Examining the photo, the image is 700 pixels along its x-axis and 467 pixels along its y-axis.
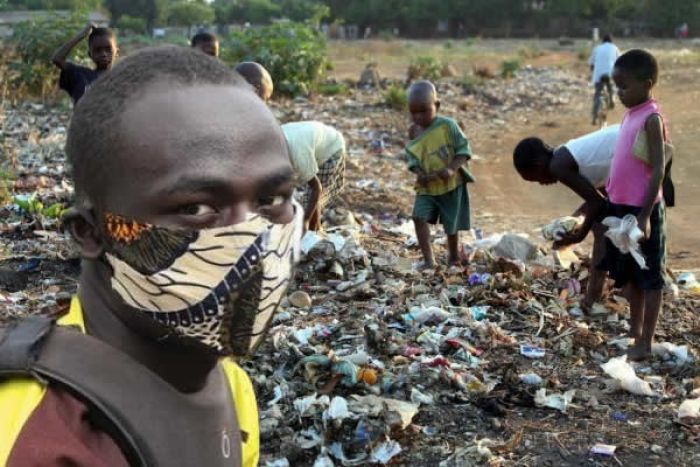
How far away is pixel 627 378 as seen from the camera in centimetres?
381

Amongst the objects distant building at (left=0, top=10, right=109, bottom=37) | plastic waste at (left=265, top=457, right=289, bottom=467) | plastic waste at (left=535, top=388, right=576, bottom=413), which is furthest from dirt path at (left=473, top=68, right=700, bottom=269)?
distant building at (left=0, top=10, right=109, bottom=37)

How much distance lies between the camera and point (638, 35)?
44.3m

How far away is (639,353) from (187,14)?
54.4 m

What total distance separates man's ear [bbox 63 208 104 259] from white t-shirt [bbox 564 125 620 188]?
12.9ft

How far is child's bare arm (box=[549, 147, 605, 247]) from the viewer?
466 cm

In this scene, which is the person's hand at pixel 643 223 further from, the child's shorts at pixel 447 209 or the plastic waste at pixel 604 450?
the child's shorts at pixel 447 209

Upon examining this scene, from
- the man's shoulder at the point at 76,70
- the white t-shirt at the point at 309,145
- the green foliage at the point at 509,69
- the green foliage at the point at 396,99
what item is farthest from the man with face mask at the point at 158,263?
the green foliage at the point at 509,69

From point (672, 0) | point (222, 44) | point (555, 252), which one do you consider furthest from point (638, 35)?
point (555, 252)

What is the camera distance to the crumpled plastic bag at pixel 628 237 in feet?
13.4

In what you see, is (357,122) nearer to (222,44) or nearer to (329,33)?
(222,44)

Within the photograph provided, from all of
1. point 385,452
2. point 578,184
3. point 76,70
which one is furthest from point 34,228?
point 385,452

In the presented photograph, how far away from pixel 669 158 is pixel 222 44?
12.5 meters

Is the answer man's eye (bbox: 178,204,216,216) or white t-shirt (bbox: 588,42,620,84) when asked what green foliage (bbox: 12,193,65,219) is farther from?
white t-shirt (bbox: 588,42,620,84)

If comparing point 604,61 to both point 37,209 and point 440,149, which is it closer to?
point 440,149
